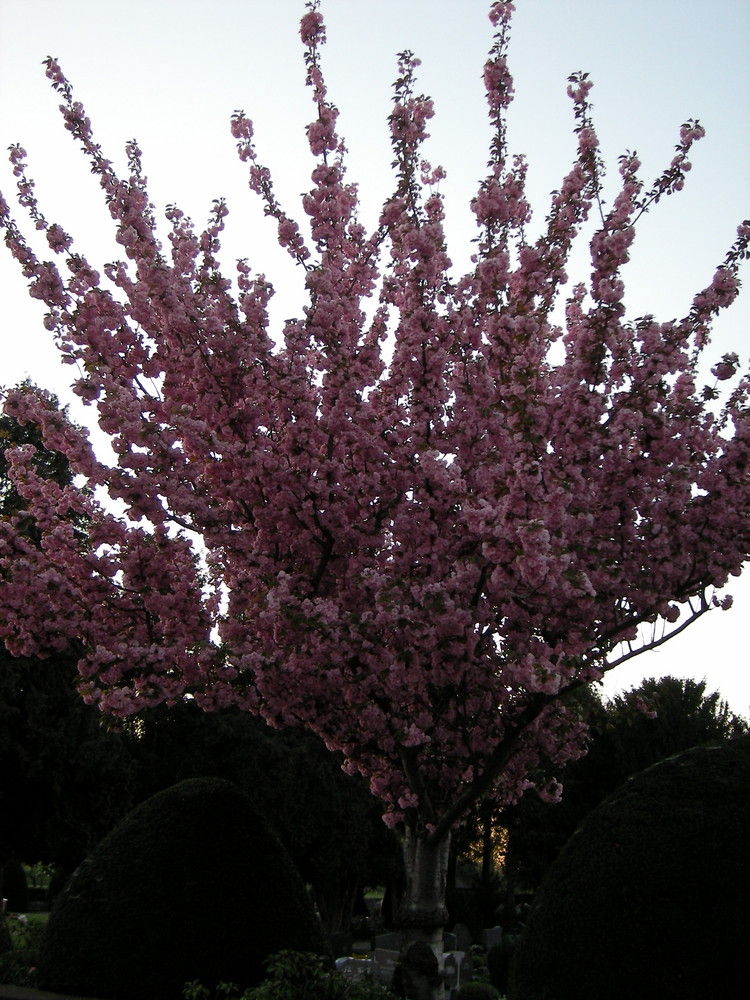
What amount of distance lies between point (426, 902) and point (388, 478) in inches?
162

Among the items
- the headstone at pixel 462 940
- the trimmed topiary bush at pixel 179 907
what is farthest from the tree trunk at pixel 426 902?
the headstone at pixel 462 940

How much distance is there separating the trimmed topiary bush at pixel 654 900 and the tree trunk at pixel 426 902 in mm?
2501

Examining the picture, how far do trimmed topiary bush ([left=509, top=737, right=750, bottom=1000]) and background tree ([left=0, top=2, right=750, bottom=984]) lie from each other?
159cm

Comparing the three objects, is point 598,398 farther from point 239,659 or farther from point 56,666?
point 56,666

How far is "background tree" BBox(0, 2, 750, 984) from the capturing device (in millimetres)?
8172

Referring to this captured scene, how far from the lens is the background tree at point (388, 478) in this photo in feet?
26.8

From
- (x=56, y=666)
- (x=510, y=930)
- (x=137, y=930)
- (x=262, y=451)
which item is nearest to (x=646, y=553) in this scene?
(x=262, y=451)

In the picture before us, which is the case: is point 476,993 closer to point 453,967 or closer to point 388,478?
point 453,967

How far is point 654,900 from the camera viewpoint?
5.70 m

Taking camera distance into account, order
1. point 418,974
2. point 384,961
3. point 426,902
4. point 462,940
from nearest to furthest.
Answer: point 418,974 → point 426,902 → point 384,961 → point 462,940

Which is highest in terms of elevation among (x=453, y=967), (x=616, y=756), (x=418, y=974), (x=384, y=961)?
(x=616, y=756)

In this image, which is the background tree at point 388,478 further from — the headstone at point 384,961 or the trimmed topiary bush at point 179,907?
the headstone at point 384,961

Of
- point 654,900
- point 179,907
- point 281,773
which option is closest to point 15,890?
point 281,773

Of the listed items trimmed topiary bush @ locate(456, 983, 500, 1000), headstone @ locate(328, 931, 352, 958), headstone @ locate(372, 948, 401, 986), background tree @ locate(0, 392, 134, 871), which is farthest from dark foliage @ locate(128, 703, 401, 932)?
trimmed topiary bush @ locate(456, 983, 500, 1000)
